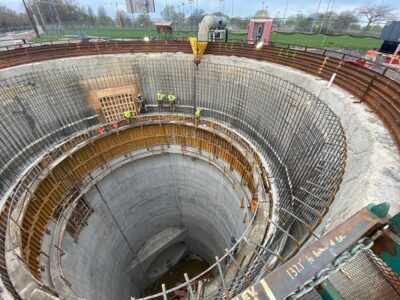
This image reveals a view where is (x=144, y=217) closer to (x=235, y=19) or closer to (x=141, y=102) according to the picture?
(x=141, y=102)

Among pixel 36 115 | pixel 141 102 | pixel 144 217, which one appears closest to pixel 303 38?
pixel 141 102

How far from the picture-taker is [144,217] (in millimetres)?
13961

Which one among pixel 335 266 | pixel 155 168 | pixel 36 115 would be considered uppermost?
pixel 335 266

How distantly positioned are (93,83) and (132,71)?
2.31 metres

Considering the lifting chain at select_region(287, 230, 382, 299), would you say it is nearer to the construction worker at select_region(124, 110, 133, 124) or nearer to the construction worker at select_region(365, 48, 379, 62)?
the construction worker at select_region(124, 110, 133, 124)

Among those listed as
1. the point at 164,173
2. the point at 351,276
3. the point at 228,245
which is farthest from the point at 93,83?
the point at 351,276

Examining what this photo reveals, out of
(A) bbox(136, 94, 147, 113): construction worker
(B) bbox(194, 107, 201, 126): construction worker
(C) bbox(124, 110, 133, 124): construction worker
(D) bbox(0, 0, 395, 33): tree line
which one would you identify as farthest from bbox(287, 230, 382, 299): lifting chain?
(D) bbox(0, 0, 395, 33): tree line

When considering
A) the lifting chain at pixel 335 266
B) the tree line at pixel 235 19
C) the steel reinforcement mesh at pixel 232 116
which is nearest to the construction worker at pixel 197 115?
the steel reinforcement mesh at pixel 232 116

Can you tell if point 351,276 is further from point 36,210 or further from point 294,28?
point 294,28

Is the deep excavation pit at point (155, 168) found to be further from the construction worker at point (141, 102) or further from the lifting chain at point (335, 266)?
the lifting chain at point (335, 266)

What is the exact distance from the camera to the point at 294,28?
31.3 metres

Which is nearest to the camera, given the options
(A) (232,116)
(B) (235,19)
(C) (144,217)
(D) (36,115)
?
(D) (36,115)

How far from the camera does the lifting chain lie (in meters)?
1.97

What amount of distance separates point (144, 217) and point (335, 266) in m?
13.2
